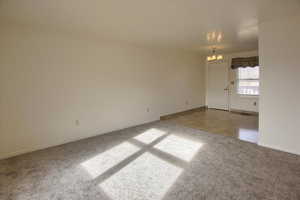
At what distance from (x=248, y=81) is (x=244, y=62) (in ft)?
2.44

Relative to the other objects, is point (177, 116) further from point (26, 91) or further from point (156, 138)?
point (26, 91)

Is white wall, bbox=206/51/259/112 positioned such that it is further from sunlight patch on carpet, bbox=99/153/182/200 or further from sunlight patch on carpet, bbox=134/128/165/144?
sunlight patch on carpet, bbox=99/153/182/200

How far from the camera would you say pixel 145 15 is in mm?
2582

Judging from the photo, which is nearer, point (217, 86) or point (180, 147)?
point (180, 147)

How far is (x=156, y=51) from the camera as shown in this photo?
17.2ft

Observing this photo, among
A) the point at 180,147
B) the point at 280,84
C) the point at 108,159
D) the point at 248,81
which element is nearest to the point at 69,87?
the point at 108,159

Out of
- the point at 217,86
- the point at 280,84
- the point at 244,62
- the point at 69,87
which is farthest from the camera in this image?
the point at 217,86

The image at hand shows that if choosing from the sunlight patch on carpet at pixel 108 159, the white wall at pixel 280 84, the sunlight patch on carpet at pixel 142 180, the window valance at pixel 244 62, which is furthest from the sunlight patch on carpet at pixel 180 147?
the window valance at pixel 244 62

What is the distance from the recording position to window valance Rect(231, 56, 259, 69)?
5714 mm

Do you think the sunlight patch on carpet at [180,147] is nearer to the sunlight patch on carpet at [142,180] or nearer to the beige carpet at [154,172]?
the beige carpet at [154,172]

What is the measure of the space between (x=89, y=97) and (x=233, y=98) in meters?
5.52

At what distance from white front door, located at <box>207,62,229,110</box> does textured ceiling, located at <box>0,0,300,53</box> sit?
3267 millimetres

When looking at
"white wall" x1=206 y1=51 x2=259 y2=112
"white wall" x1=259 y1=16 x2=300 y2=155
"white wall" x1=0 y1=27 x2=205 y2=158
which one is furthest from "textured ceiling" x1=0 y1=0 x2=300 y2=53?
"white wall" x1=206 y1=51 x2=259 y2=112

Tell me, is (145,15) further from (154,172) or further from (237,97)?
(237,97)
